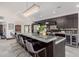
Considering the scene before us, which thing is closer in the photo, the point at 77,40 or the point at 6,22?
the point at 77,40

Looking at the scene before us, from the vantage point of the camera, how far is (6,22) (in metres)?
11.4

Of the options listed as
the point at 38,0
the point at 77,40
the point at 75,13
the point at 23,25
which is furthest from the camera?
the point at 23,25

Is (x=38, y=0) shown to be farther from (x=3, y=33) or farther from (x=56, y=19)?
(x=3, y=33)

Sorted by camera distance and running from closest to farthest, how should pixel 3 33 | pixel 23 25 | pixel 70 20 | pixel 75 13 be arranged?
pixel 75 13, pixel 70 20, pixel 3 33, pixel 23 25

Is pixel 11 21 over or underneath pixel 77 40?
over

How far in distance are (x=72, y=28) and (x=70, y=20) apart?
671mm

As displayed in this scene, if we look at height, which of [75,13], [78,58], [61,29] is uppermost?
[75,13]

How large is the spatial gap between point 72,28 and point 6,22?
8032mm

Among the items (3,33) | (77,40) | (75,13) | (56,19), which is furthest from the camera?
(3,33)

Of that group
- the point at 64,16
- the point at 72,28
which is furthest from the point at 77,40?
the point at 64,16

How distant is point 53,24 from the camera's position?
9.53m

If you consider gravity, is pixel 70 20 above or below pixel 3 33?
above

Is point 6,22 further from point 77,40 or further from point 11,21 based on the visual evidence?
point 77,40

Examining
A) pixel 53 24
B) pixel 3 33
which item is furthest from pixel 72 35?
pixel 3 33
